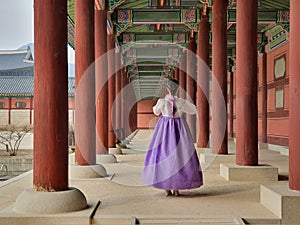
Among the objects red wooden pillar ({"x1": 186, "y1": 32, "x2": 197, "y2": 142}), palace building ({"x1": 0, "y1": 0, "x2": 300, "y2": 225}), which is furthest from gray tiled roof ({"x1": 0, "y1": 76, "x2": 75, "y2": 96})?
palace building ({"x1": 0, "y1": 0, "x2": 300, "y2": 225})

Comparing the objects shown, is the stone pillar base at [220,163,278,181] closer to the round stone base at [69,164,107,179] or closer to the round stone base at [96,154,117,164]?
the round stone base at [69,164,107,179]

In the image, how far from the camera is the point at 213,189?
7.55m

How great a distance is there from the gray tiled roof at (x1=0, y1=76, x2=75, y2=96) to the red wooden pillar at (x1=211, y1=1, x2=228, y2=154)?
26.9 meters

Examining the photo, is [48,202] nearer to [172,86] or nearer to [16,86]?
[172,86]

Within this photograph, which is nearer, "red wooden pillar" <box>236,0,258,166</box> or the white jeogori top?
the white jeogori top

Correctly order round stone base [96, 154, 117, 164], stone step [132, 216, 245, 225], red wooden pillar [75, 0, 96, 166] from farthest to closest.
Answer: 1. round stone base [96, 154, 117, 164]
2. red wooden pillar [75, 0, 96, 166]
3. stone step [132, 216, 245, 225]

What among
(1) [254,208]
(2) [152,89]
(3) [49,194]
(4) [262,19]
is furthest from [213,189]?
(2) [152,89]

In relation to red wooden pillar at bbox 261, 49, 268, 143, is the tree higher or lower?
lower

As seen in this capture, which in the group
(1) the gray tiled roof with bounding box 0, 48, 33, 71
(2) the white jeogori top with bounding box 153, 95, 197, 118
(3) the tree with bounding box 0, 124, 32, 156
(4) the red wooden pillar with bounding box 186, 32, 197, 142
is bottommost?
(3) the tree with bounding box 0, 124, 32, 156

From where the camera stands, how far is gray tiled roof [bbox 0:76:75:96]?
36306 mm

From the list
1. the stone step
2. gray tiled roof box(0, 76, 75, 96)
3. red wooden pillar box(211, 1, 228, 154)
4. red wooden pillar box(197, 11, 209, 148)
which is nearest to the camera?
the stone step

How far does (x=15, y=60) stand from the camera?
A: 4184 cm

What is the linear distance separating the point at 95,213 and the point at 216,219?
1389 mm

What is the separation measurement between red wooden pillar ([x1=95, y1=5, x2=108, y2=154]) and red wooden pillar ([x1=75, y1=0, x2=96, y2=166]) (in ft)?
9.32
